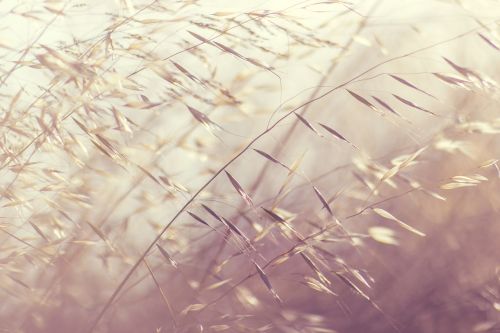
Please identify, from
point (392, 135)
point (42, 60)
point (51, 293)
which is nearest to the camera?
point (42, 60)

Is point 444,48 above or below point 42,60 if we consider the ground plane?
Answer: below

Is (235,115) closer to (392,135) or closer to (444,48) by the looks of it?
(392,135)

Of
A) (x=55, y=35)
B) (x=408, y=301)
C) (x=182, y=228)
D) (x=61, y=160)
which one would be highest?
(x=55, y=35)

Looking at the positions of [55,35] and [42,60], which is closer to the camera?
[42,60]

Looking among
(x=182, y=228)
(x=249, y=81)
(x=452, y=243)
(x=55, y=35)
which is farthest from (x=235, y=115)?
(x=452, y=243)

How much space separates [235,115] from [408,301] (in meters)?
0.43

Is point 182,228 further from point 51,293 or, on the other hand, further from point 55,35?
point 55,35

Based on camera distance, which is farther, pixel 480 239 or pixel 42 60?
pixel 480 239

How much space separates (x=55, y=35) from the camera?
1063mm

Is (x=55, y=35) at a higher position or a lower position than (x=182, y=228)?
higher

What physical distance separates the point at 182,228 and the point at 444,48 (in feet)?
1.82

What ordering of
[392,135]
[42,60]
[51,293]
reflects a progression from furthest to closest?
[392,135]
[51,293]
[42,60]

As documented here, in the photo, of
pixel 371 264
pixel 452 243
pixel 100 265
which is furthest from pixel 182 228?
pixel 452 243

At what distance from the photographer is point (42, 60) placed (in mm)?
687
